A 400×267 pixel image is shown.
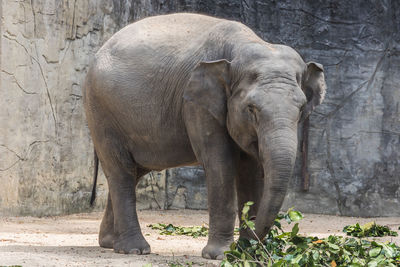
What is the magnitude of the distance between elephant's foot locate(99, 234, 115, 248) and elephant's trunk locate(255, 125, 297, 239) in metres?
2.30

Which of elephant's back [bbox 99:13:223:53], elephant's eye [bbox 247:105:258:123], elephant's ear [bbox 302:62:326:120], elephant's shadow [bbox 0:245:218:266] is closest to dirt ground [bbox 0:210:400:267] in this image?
elephant's shadow [bbox 0:245:218:266]

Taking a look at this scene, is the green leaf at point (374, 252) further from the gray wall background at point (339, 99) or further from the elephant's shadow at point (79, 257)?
the gray wall background at point (339, 99)

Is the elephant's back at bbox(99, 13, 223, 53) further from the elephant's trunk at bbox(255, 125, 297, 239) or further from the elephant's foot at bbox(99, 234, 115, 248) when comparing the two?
the elephant's foot at bbox(99, 234, 115, 248)

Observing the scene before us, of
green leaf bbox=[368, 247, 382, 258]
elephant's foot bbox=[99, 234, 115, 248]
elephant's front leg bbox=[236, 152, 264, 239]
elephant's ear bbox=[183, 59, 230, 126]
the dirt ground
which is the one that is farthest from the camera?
elephant's foot bbox=[99, 234, 115, 248]

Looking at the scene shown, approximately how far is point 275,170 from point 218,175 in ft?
2.84

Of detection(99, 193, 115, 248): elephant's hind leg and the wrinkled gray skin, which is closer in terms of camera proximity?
Result: the wrinkled gray skin

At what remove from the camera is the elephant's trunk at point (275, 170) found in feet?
17.0

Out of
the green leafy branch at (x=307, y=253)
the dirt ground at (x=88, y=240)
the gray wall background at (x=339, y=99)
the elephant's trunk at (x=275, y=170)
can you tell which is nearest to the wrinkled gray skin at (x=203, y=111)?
the elephant's trunk at (x=275, y=170)

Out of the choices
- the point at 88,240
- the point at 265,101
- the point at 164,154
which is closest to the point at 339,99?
the point at 88,240

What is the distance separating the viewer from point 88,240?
820cm

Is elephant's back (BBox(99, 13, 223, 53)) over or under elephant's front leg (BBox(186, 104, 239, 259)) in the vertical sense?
over

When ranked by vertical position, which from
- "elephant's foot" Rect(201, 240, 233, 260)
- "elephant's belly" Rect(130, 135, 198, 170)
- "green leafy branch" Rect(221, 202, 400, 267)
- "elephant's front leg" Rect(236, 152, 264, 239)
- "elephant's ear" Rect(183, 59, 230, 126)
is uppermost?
"elephant's ear" Rect(183, 59, 230, 126)

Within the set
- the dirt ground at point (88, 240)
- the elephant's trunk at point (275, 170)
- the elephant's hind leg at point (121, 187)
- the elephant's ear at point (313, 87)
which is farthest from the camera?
the elephant's hind leg at point (121, 187)

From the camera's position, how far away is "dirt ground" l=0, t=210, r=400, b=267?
5.78 metres
